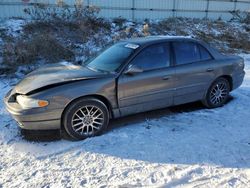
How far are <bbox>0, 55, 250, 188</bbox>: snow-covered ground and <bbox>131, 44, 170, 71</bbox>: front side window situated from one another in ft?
3.22

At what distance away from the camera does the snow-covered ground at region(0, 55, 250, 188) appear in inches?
143

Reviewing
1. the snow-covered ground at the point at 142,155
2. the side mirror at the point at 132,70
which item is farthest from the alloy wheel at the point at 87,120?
the side mirror at the point at 132,70

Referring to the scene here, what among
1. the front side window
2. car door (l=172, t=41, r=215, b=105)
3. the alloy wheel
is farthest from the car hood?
car door (l=172, t=41, r=215, b=105)

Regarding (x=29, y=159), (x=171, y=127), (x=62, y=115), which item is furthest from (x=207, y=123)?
(x=29, y=159)

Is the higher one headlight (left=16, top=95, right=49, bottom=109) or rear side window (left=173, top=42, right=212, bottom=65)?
rear side window (left=173, top=42, right=212, bottom=65)

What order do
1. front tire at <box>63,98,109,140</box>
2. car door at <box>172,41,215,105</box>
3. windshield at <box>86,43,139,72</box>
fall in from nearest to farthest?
front tire at <box>63,98,109,140</box>, windshield at <box>86,43,139,72</box>, car door at <box>172,41,215,105</box>

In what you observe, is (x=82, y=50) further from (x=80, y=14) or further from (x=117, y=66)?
(x=117, y=66)

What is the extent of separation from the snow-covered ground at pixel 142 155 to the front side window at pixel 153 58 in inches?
38.7

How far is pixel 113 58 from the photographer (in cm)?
537

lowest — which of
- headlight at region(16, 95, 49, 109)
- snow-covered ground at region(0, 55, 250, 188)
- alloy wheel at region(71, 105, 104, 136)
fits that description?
snow-covered ground at region(0, 55, 250, 188)

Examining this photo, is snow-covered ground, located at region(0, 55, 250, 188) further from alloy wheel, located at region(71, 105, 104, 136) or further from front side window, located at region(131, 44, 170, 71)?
front side window, located at region(131, 44, 170, 71)

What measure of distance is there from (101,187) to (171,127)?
203 cm

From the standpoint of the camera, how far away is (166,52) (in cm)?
545

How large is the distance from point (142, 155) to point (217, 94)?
265 centimetres
